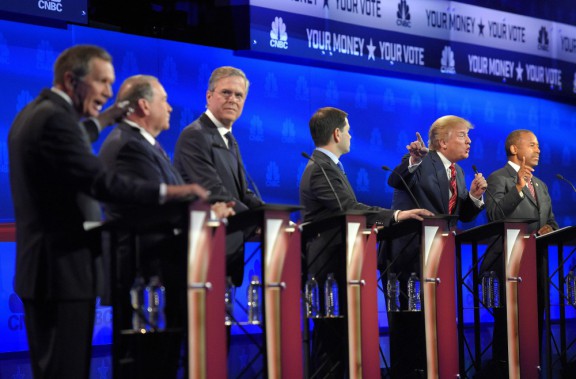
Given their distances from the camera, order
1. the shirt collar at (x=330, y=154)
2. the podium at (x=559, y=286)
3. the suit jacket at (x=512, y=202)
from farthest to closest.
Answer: the suit jacket at (x=512, y=202)
the podium at (x=559, y=286)
the shirt collar at (x=330, y=154)

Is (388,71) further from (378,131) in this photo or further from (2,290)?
(2,290)

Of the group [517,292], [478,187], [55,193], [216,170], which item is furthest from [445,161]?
[55,193]

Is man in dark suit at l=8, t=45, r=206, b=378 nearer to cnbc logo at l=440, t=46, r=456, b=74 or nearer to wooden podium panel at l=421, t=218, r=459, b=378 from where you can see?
wooden podium panel at l=421, t=218, r=459, b=378

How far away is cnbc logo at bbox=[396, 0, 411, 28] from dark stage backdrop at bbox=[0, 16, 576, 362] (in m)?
0.59

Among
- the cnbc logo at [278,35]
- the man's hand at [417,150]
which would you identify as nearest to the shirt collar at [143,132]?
the man's hand at [417,150]

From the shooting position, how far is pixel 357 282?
4.95 metres

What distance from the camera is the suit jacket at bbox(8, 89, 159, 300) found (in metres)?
3.57

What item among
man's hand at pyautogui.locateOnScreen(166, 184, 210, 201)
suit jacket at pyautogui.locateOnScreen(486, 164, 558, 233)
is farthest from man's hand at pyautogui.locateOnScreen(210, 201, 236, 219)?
suit jacket at pyautogui.locateOnScreen(486, 164, 558, 233)

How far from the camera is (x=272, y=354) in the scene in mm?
4488

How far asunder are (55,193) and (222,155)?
1.51m

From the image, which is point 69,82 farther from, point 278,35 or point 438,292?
point 278,35

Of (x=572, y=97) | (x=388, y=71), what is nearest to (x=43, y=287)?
(x=388, y=71)

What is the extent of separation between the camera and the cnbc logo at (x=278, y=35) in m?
7.89

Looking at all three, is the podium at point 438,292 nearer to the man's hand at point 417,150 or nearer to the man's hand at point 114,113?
the man's hand at point 417,150
